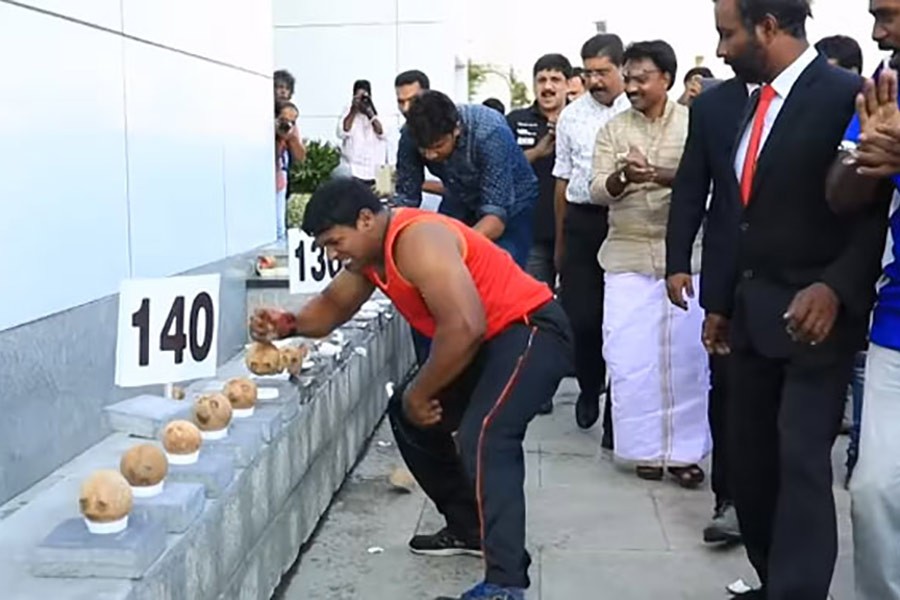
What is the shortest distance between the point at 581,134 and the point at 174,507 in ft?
11.0

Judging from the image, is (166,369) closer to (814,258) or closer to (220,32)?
(814,258)

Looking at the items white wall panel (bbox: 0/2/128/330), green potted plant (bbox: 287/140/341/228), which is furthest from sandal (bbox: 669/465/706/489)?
green potted plant (bbox: 287/140/341/228)

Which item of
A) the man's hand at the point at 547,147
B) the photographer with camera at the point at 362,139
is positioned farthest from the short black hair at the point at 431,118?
the photographer with camera at the point at 362,139

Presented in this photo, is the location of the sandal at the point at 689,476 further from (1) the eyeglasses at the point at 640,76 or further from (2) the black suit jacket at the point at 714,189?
(1) the eyeglasses at the point at 640,76

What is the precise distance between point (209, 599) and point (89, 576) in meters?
0.50

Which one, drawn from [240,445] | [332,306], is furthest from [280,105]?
[240,445]

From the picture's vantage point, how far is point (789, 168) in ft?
10.3

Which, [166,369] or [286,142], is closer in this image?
[166,369]

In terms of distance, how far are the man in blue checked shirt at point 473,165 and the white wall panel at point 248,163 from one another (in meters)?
1.01

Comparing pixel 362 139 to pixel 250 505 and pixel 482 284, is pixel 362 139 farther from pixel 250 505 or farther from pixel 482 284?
pixel 250 505

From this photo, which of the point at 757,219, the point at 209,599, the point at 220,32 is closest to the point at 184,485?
the point at 209,599

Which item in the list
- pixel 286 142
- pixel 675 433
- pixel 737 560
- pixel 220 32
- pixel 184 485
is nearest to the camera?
pixel 184 485

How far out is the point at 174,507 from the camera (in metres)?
2.61

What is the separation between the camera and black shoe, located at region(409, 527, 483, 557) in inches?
157
